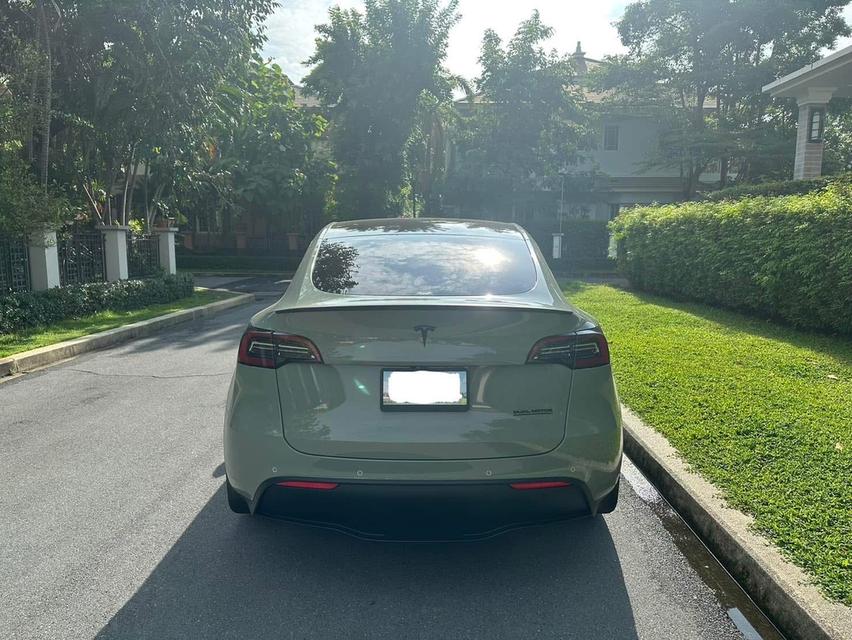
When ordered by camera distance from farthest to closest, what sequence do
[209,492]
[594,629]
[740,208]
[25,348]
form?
[740,208] < [25,348] < [209,492] < [594,629]

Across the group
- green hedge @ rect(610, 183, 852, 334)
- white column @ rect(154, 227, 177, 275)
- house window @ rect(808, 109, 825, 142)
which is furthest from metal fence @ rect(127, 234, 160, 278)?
house window @ rect(808, 109, 825, 142)

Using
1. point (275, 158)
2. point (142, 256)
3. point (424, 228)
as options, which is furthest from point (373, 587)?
point (275, 158)

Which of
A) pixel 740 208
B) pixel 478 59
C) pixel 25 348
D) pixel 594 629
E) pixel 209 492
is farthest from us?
pixel 478 59

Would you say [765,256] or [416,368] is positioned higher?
[765,256]

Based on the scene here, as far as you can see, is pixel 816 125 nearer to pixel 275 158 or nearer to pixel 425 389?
pixel 425 389

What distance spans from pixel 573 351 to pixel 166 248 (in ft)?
51.0

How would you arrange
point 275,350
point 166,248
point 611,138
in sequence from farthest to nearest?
1. point 611,138
2. point 166,248
3. point 275,350

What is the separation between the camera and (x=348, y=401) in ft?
9.26

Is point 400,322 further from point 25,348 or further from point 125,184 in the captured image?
point 125,184

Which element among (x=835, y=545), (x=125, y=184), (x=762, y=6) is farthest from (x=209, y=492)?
(x=762, y=6)

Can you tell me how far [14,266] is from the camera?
1086 centimetres

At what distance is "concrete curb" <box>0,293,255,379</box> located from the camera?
769 centimetres

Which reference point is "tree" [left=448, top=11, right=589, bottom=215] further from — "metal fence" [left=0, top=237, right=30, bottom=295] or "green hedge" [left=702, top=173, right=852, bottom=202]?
"metal fence" [left=0, top=237, right=30, bottom=295]

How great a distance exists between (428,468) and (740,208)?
29.7 ft
